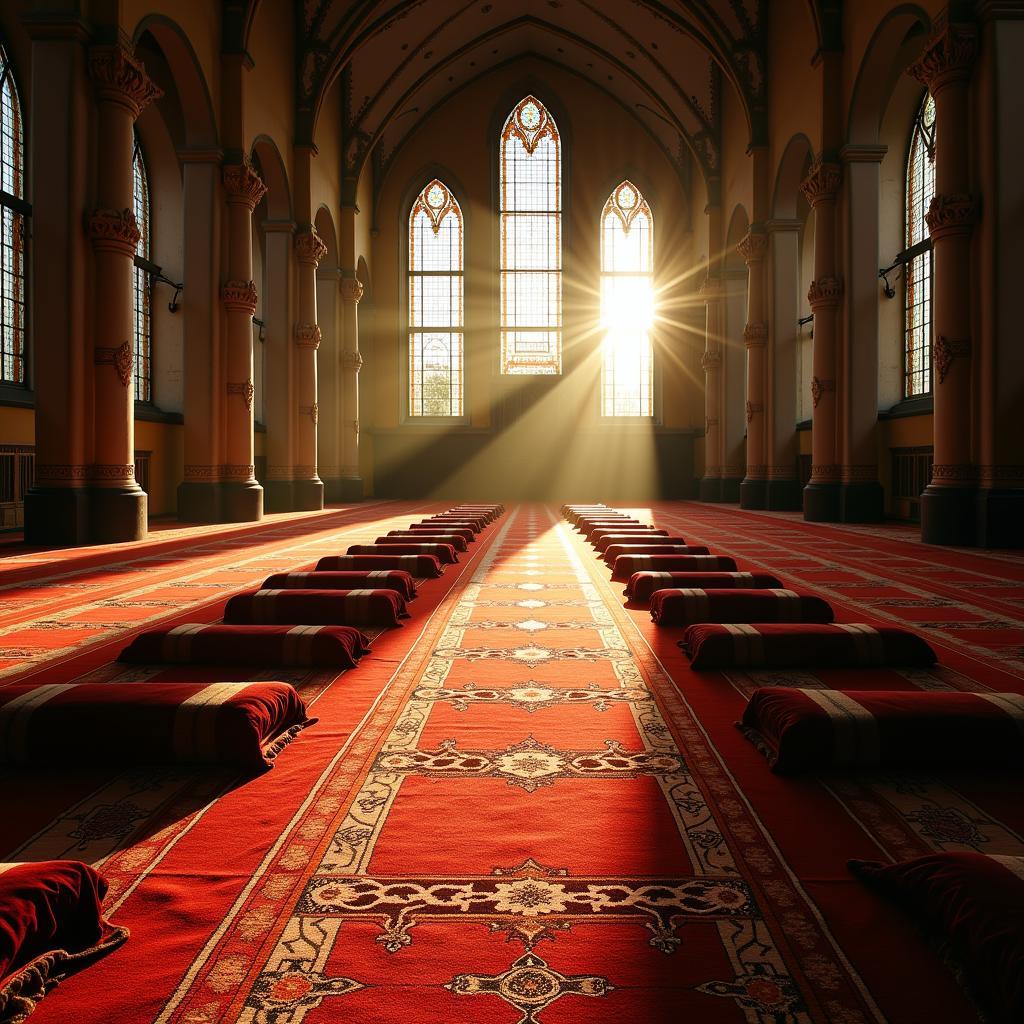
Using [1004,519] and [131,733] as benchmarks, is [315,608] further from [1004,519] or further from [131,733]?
[1004,519]

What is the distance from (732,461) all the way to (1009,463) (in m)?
12.6

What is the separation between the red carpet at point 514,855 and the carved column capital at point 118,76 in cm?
938

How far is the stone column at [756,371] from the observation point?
19719mm

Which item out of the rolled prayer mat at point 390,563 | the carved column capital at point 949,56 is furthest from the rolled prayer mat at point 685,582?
the carved column capital at point 949,56

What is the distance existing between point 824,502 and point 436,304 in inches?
596

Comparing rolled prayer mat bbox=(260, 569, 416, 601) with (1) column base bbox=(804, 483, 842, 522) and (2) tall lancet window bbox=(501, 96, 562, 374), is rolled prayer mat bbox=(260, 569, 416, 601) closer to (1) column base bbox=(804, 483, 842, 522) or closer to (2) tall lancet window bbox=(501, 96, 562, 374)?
(1) column base bbox=(804, 483, 842, 522)

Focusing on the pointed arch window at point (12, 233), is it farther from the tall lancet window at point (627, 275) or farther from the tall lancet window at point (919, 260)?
the tall lancet window at point (627, 275)

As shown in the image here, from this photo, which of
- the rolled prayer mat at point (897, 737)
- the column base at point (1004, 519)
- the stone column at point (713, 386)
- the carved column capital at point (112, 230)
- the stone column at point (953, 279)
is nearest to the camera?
the rolled prayer mat at point (897, 737)

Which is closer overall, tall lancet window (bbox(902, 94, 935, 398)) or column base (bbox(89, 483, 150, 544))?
column base (bbox(89, 483, 150, 544))

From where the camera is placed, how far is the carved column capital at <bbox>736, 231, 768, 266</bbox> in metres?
19.6

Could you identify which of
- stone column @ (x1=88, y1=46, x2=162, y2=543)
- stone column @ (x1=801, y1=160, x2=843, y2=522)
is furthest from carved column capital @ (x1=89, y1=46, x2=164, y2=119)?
stone column @ (x1=801, y1=160, x2=843, y2=522)

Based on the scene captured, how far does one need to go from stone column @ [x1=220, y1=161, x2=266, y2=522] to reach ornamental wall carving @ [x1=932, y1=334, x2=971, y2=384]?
34.7 feet

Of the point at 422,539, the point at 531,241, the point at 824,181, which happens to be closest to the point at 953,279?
the point at 824,181

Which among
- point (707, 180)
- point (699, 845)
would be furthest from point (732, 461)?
point (699, 845)
